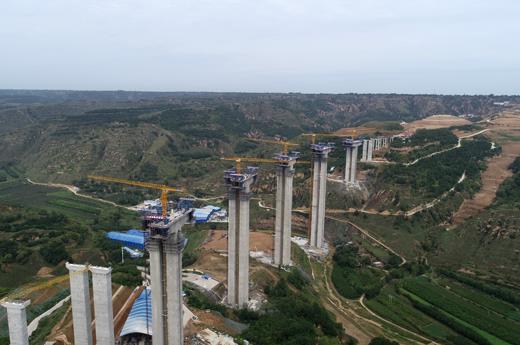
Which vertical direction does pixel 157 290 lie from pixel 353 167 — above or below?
below

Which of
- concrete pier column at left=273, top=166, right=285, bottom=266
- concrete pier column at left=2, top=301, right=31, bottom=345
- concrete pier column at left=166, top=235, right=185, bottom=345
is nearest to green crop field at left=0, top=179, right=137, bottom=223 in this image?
concrete pier column at left=273, top=166, right=285, bottom=266

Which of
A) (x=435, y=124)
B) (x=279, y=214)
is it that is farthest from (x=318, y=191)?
(x=435, y=124)

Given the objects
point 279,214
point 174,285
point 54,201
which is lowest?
point 54,201

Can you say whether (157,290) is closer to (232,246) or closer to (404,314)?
(232,246)

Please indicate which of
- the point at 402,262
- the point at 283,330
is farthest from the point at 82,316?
the point at 402,262

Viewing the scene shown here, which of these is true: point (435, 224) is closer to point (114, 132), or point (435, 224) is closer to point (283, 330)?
point (283, 330)

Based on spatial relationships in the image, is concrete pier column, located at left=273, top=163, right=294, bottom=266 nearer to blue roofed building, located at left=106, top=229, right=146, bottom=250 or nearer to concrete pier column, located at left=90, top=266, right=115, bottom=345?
blue roofed building, located at left=106, top=229, right=146, bottom=250
